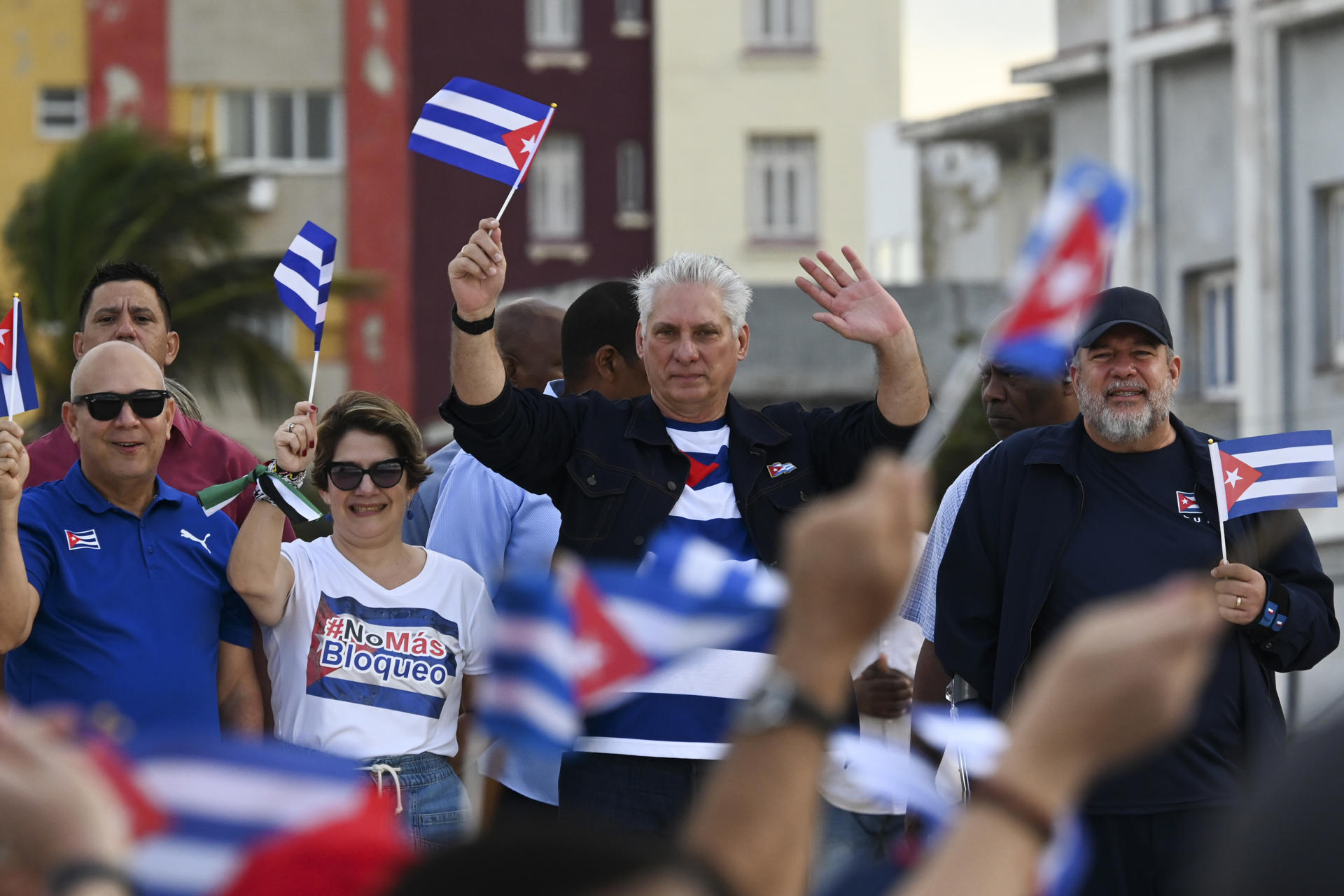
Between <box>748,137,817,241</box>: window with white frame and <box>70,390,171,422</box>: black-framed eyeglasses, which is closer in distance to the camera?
<box>70,390,171,422</box>: black-framed eyeglasses

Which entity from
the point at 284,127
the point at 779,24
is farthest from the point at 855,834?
the point at 779,24

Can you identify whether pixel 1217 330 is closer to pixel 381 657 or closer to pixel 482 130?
pixel 482 130

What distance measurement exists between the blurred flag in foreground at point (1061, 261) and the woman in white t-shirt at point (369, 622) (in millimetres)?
2982

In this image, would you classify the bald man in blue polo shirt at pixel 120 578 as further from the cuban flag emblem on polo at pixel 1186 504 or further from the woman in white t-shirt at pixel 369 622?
the cuban flag emblem on polo at pixel 1186 504

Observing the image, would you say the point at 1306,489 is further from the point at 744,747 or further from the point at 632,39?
the point at 632,39

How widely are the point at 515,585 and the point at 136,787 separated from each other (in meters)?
0.41

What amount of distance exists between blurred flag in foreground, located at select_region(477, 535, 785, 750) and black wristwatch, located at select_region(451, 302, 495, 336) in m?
2.75

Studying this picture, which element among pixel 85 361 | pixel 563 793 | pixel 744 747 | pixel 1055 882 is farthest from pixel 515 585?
pixel 85 361

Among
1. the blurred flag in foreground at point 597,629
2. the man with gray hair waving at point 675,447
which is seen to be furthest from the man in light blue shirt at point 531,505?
the blurred flag in foreground at point 597,629

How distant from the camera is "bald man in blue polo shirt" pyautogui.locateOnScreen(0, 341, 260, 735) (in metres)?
4.78

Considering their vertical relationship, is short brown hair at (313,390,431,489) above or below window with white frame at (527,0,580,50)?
below

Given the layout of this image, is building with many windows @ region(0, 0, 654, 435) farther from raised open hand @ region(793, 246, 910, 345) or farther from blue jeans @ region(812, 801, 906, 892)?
raised open hand @ region(793, 246, 910, 345)

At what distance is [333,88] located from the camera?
29.9 meters

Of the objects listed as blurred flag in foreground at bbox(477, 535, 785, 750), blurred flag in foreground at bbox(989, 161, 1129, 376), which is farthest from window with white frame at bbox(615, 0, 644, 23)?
blurred flag in foreground at bbox(477, 535, 785, 750)
